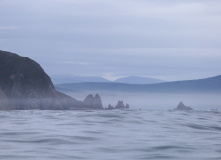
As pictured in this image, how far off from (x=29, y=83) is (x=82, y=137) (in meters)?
35.5

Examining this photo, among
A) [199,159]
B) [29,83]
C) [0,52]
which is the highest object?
[0,52]

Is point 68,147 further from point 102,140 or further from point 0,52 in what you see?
point 0,52

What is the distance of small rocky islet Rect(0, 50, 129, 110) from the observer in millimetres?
44562

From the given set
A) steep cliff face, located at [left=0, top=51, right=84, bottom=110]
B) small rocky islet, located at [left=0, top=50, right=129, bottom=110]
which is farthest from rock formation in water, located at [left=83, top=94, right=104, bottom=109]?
steep cliff face, located at [left=0, top=51, right=84, bottom=110]

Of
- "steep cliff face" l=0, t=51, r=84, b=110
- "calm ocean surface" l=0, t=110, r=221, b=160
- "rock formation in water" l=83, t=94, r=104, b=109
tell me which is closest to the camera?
"calm ocean surface" l=0, t=110, r=221, b=160

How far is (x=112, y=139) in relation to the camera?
1473 centimetres

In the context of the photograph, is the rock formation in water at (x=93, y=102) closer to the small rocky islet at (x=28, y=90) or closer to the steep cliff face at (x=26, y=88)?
the small rocky islet at (x=28, y=90)

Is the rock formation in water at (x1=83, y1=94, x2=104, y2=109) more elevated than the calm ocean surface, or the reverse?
the rock formation in water at (x1=83, y1=94, x2=104, y2=109)

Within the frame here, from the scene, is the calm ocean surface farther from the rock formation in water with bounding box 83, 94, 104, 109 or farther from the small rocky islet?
the rock formation in water with bounding box 83, 94, 104, 109

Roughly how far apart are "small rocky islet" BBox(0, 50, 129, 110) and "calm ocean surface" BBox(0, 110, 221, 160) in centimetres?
2373

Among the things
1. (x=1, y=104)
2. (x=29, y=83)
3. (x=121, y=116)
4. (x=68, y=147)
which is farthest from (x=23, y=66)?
(x=68, y=147)

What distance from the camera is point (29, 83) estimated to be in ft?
164

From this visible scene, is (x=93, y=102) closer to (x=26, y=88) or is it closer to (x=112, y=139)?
(x=26, y=88)

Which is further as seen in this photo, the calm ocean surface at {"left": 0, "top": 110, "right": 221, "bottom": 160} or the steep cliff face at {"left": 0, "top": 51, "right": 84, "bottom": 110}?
the steep cliff face at {"left": 0, "top": 51, "right": 84, "bottom": 110}
